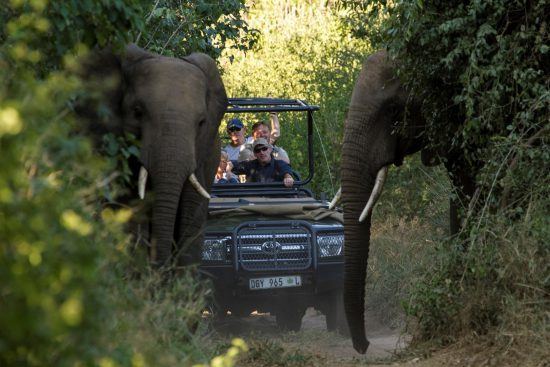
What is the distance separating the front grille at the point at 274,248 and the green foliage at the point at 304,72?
379 cm

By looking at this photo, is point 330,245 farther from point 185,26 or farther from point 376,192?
point 376,192

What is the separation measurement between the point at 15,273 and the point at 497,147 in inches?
208

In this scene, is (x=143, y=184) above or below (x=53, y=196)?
below

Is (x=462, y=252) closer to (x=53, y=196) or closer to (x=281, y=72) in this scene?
(x=53, y=196)

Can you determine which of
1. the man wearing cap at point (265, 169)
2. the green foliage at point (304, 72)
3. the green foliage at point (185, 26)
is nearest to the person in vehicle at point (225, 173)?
the man wearing cap at point (265, 169)

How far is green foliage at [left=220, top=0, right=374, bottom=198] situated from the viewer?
19.2 metres

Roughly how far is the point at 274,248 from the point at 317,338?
100 cm

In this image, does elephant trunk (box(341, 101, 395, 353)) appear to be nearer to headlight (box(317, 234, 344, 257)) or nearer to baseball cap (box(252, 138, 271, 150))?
headlight (box(317, 234, 344, 257))

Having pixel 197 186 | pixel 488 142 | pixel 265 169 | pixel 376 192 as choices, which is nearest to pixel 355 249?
pixel 376 192

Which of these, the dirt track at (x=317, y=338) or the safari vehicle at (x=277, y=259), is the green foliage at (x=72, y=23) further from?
the safari vehicle at (x=277, y=259)

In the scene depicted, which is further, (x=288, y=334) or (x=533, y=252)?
(x=288, y=334)

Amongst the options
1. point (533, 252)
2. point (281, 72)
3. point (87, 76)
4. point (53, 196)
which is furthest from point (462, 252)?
point (281, 72)

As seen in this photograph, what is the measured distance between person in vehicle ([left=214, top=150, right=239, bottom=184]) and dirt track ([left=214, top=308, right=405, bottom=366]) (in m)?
1.46

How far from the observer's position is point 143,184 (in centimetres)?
1058
